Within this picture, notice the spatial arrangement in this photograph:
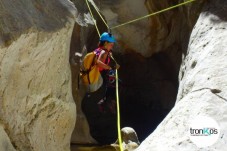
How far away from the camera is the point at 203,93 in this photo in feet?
13.6

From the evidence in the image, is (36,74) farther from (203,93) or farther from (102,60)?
(102,60)

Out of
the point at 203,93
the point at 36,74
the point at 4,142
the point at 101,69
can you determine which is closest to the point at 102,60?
the point at 101,69

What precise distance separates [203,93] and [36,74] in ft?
6.20

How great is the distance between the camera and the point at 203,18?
6746 millimetres

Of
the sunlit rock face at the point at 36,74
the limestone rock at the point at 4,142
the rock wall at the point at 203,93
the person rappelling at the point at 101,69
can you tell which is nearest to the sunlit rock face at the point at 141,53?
the person rappelling at the point at 101,69

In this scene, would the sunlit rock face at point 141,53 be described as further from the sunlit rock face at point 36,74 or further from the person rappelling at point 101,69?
the sunlit rock face at point 36,74

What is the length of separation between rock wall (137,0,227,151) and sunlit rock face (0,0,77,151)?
1.49 meters

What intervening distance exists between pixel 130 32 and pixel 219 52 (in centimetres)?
627

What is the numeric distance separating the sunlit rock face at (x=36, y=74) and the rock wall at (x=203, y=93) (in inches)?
58.6

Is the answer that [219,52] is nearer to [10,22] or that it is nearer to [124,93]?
[10,22]

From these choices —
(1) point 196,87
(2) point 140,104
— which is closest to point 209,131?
(1) point 196,87

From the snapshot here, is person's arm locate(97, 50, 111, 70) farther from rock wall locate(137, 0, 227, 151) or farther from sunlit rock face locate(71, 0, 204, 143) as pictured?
sunlit rock face locate(71, 0, 204, 143)

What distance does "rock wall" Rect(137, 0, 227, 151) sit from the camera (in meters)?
3.42

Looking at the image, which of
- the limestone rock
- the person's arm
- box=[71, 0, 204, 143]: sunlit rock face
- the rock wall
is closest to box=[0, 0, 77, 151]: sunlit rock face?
the limestone rock
